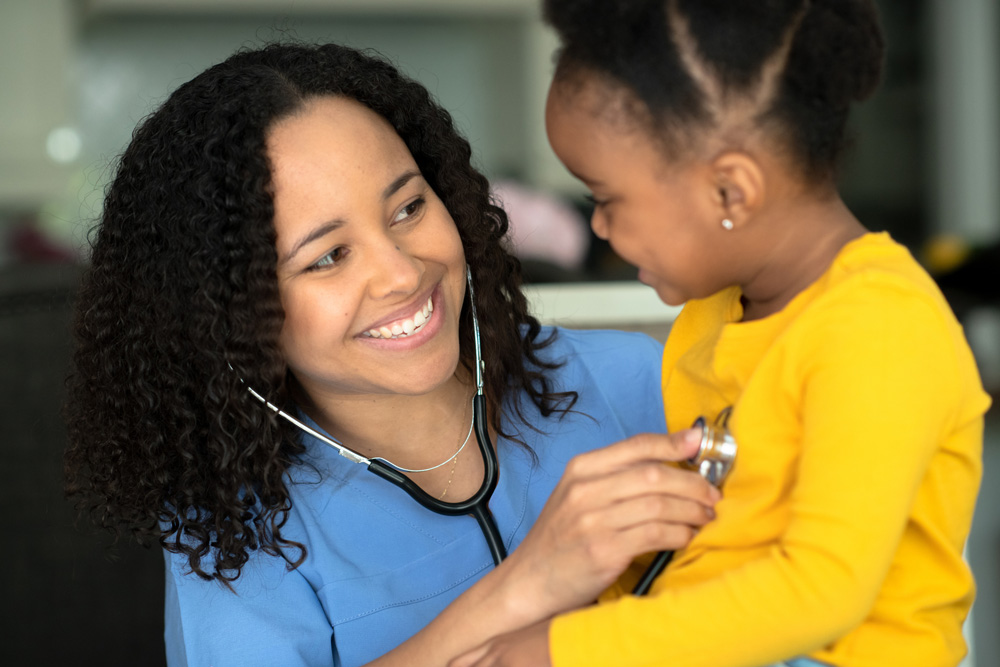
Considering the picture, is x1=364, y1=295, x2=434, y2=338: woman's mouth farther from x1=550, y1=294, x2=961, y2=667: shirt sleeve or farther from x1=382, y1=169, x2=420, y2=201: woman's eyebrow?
x1=550, y1=294, x2=961, y2=667: shirt sleeve

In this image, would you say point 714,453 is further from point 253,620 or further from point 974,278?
point 974,278

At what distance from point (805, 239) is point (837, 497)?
23 cm

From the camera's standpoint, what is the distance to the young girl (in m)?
0.68

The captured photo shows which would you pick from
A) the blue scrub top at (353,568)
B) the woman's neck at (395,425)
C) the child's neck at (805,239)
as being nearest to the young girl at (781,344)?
the child's neck at (805,239)

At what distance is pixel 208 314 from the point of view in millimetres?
1114

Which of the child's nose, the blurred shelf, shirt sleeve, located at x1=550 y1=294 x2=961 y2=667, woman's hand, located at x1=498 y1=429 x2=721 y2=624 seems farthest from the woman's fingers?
the blurred shelf

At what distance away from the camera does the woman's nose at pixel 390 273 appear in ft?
3.53

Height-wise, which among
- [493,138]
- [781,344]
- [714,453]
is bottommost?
[493,138]

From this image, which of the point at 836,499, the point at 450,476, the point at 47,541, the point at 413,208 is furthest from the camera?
the point at 47,541

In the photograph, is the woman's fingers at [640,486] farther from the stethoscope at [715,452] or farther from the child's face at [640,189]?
the child's face at [640,189]

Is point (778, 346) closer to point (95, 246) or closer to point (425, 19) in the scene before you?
point (95, 246)

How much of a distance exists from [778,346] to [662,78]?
0.23m

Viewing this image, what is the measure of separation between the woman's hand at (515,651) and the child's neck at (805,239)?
1.17 feet

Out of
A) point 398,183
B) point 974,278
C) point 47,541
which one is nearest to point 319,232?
point 398,183
